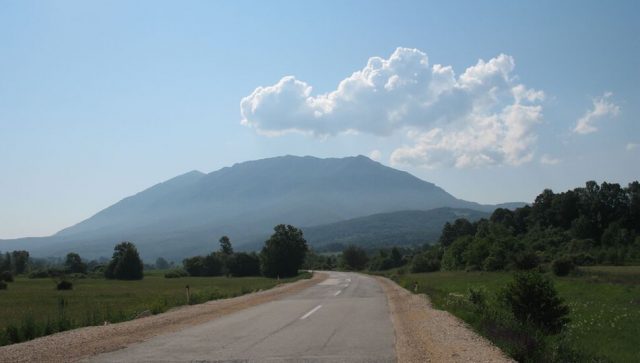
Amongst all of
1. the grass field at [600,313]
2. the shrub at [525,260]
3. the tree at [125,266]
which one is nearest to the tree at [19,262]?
the tree at [125,266]

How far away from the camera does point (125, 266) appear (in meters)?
109

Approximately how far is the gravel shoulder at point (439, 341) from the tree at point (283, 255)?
7803 centimetres

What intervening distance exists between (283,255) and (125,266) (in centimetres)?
3156

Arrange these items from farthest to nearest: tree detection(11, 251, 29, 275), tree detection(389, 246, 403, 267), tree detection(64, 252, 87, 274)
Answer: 1. tree detection(389, 246, 403, 267)
2. tree detection(11, 251, 29, 275)
3. tree detection(64, 252, 87, 274)

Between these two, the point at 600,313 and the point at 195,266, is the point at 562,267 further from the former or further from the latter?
the point at 195,266

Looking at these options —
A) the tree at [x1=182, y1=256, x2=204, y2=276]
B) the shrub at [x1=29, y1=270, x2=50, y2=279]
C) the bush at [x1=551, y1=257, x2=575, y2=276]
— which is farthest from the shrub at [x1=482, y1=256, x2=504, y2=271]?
the shrub at [x1=29, y1=270, x2=50, y2=279]

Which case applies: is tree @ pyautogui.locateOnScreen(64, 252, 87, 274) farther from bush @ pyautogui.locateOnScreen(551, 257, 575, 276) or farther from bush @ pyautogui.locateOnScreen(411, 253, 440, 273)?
bush @ pyautogui.locateOnScreen(551, 257, 575, 276)

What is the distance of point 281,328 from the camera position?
16.5 meters

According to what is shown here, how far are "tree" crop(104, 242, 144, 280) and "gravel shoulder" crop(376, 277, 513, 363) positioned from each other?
96673 millimetres

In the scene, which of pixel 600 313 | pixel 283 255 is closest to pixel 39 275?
pixel 283 255

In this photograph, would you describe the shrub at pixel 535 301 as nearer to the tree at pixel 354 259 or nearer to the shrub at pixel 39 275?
the shrub at pixel 39 275

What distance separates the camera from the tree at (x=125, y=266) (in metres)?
109

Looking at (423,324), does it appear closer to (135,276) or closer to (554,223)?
(135,276)

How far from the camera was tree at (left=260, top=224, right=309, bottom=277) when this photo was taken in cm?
9812
